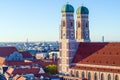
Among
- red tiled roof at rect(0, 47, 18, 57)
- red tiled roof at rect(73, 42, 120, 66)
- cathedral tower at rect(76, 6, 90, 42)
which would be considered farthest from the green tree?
red tiled roof at rect(0, 47, 18, 57)

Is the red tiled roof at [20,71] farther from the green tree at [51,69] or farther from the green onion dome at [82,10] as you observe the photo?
the green onion dome at [82,10]

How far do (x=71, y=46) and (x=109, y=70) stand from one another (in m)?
18.4

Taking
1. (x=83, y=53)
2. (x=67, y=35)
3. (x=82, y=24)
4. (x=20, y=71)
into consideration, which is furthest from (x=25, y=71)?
(x=82, y=24)

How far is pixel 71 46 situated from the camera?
122 m

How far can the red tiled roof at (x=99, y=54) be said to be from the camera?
10916cm

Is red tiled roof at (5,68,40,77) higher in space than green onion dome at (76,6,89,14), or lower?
lower

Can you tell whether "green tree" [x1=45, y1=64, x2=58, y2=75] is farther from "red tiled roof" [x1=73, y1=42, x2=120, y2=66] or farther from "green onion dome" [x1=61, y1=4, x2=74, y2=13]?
"green onion dome" [x1=61, y1=4, x2=74, y2=13]

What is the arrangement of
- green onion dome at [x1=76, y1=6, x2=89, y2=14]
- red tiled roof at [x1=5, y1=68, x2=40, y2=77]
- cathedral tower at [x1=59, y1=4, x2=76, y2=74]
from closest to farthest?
red tiled roof at [x1=5, y1=68, x2=40, y2=77]
cathedral tower at [x1=59, y1=4, x2=76, y2=74]
green onion dome at [x1=76, y1=6, x2=89, y2=14]

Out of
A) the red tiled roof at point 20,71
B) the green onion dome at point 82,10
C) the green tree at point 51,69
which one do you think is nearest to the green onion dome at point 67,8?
the green onion dome at point 82,10

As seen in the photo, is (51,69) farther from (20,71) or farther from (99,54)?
(99,54)

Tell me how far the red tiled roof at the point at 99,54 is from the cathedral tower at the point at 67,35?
94.2 inches

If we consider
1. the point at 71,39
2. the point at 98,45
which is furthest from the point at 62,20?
the point at 98,45

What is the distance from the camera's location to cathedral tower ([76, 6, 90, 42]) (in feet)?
411

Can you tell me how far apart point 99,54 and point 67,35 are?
12.8m
